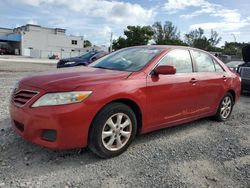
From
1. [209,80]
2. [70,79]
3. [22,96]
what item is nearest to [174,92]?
[209,80]

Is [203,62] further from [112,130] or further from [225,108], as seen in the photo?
[112,130]

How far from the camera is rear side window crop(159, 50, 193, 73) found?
4.29 m

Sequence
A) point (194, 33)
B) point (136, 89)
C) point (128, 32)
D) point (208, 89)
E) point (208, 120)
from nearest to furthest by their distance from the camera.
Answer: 1. point (136, 89)
2. point (208, 89)
3. point (208, 120)
4. point (128, 32)
5. point (194, 33)

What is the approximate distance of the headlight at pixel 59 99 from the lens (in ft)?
10.1

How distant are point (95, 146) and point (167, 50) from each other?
2.03 meters

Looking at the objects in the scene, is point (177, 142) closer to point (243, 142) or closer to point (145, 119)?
point (145, 119)

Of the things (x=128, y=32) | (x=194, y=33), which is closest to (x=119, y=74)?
(x=128, y=32)

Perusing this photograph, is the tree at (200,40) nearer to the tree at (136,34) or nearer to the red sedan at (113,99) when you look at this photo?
the tree at (136,34)

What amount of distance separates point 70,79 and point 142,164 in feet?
4.68

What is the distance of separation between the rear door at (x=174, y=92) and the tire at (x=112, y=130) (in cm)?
40

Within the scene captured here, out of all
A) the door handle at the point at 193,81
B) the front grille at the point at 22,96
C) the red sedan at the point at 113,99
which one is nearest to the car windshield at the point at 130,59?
the red sedan at the point at 113,99

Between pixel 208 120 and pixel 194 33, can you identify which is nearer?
pixel 208 120

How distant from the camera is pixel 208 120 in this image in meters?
5.70

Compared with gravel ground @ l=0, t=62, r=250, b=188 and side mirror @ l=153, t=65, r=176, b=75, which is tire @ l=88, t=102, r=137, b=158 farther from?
side mirror @ l=153, t=65, r=176, b=75
